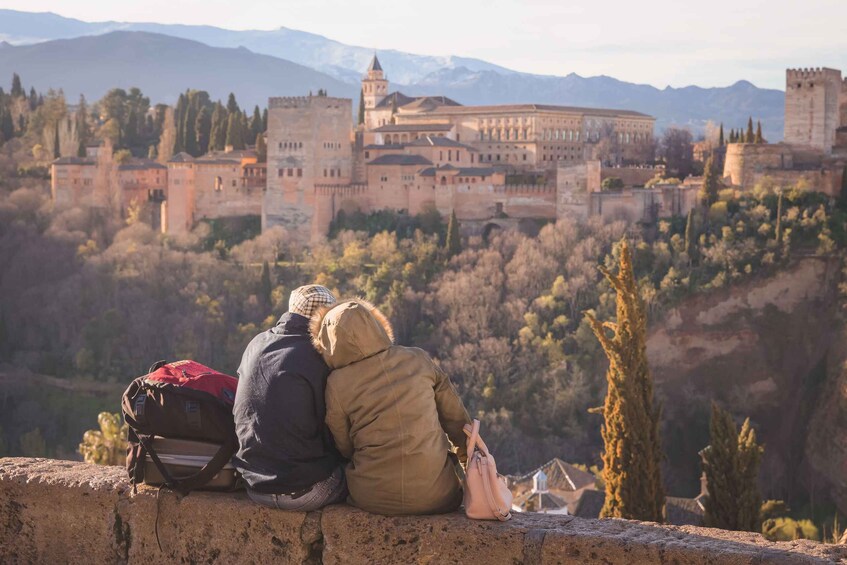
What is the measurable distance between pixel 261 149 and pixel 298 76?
107 meters

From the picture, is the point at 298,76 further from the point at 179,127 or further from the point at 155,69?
the point at 179,127

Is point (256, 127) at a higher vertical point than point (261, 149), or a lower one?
higher

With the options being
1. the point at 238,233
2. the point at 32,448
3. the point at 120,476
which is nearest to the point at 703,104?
the point at 238,233

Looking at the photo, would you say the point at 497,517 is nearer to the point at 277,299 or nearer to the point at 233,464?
the point at 233,464

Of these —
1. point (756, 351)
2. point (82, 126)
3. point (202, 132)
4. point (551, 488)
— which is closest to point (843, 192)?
point (756, 351)

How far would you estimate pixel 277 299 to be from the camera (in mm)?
Result: 38125

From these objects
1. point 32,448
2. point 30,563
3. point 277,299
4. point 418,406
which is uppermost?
point 418,406

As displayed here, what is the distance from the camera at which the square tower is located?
41.0 m

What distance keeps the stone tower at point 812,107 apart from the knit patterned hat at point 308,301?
34.7m

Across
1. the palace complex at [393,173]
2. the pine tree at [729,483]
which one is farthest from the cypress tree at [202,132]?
the pine tree at [729,483]

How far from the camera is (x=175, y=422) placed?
5066 mm

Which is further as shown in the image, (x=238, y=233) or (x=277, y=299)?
(x=238, y=233)

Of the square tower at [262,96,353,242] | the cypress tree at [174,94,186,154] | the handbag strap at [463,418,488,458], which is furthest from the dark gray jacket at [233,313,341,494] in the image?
the cypress tree at [174,94,186,154]

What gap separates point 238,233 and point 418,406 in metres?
38.1
